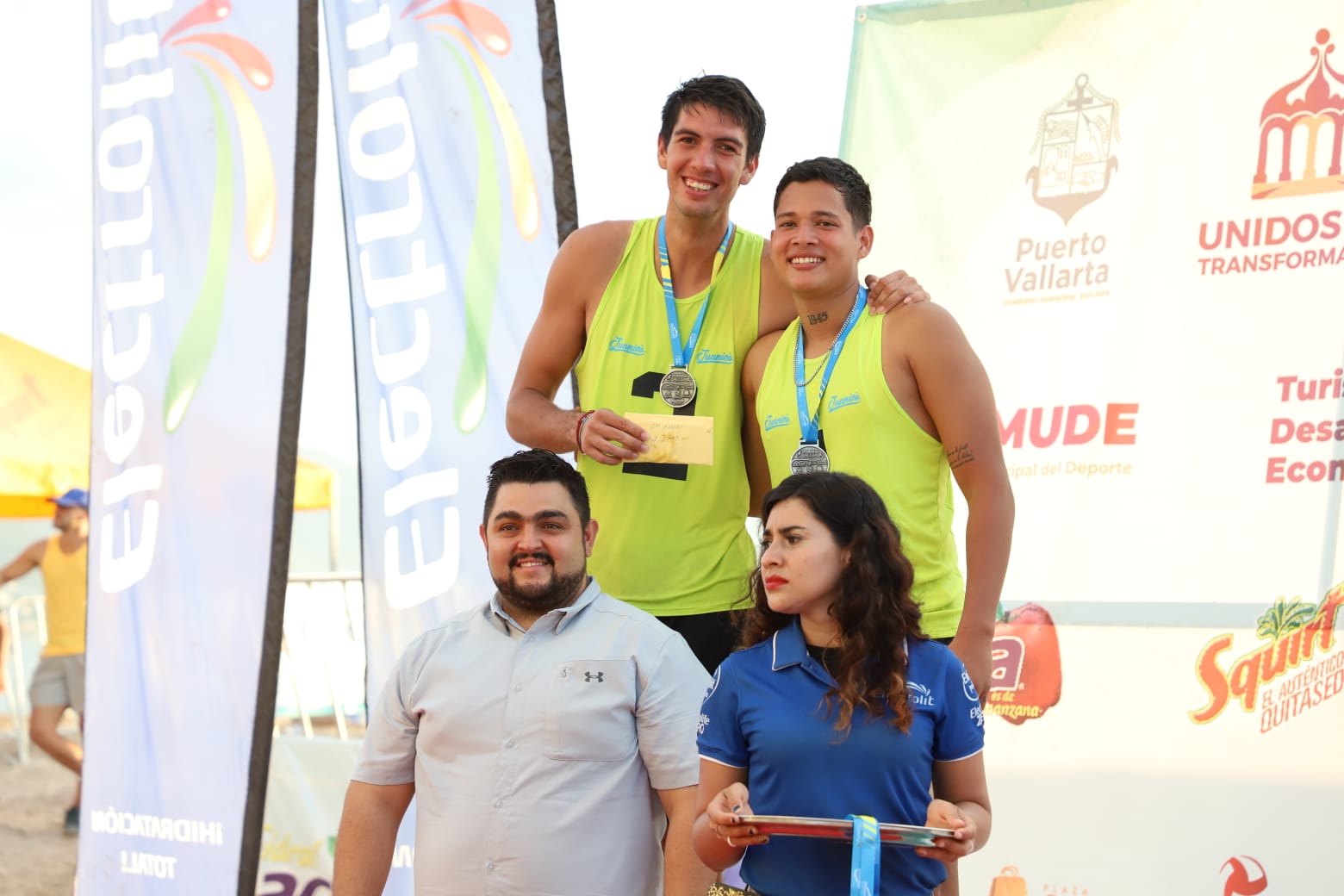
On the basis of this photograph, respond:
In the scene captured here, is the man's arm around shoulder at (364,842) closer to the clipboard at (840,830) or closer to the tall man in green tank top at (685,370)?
the tall man in green tank top at (685,370)

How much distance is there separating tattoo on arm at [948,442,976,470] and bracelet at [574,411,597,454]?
612mm

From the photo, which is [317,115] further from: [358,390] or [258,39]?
[358,390]

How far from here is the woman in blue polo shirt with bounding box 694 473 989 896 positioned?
162 centimetres

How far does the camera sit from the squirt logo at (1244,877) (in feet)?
10.5

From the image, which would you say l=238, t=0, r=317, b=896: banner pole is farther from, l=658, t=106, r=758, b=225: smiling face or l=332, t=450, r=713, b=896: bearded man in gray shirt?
l=658, t=106, r=758, b=225: smiling face

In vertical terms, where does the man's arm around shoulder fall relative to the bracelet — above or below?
below

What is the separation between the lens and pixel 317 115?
3.78 metres

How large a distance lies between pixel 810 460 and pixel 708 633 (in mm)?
509

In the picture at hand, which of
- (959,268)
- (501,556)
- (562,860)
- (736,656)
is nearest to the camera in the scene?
(736,656)

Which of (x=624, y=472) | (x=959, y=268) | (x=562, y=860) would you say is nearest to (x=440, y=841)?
(x=562, y=860)

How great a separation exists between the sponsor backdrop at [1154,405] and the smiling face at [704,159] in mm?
1508

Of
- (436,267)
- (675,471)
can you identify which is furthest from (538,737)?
(436,267)

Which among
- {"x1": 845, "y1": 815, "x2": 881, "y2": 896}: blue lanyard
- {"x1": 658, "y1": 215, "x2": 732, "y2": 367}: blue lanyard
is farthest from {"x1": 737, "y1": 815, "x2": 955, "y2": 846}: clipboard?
{"x1": 658, "y1": 215, "x2": 732, "y2": 367}: blue lanyard

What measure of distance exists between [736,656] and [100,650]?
2891mm
